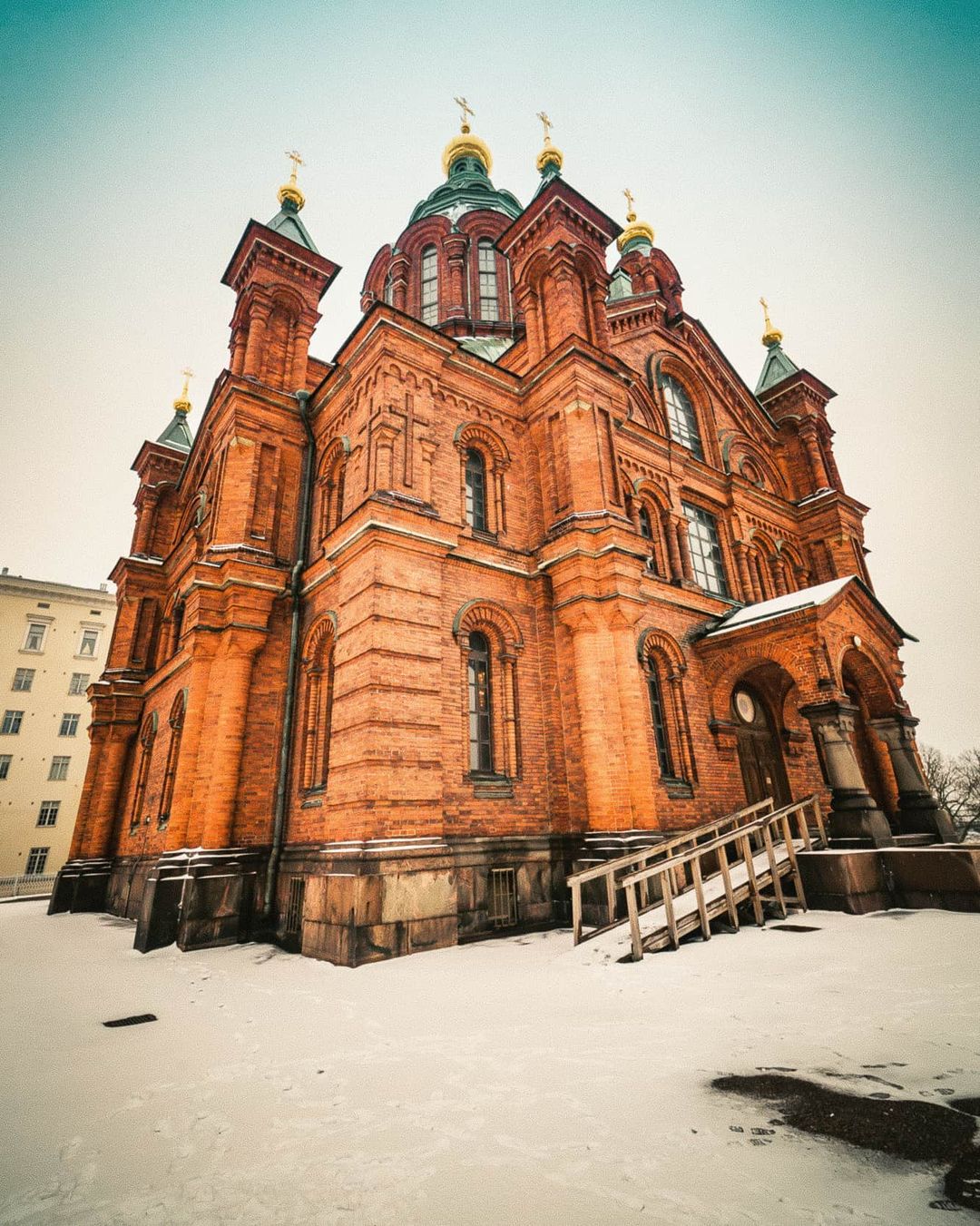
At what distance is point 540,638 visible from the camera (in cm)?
1137

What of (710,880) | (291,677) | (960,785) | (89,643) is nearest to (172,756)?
(291,677)

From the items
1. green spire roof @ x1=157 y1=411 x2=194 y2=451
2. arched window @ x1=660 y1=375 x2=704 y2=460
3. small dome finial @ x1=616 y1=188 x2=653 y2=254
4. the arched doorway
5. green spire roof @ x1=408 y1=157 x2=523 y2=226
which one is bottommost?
the arched doorway

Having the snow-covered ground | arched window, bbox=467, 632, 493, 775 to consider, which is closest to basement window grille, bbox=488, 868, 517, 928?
arched window, bbox=467, 632, 493, 775

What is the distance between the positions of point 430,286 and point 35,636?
27641mm

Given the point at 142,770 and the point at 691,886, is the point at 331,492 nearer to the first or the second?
the point at 142,770

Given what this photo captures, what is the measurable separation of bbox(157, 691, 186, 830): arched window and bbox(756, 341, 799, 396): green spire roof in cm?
1938

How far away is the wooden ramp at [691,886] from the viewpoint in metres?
6.93

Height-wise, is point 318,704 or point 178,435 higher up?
point 178,435

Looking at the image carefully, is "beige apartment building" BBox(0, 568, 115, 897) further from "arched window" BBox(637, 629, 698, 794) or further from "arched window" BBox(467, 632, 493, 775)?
"arched window" BBox(637, 629, 698, 794)

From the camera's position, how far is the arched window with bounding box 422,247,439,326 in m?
22.0

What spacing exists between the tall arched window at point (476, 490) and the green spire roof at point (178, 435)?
12.6 m

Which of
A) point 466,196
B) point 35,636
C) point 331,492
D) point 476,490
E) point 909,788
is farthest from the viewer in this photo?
point 35,636

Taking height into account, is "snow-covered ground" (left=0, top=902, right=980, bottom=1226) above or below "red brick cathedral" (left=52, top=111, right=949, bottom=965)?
below

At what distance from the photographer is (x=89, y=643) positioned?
112 feet
